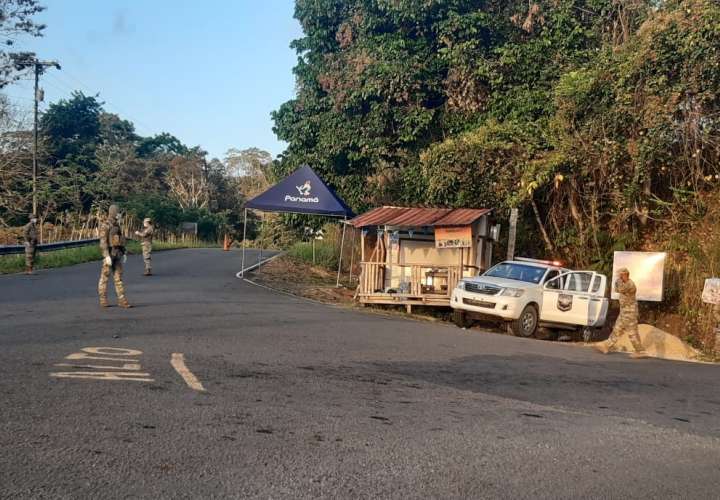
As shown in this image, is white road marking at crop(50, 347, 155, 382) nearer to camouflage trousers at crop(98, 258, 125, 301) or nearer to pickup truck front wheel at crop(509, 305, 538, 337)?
camouflage trousers at crop(98, 258, 125, 301)

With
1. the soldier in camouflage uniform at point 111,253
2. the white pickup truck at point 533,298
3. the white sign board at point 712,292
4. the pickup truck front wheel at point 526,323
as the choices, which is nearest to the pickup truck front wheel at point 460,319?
the white pickup truck at point 533,298

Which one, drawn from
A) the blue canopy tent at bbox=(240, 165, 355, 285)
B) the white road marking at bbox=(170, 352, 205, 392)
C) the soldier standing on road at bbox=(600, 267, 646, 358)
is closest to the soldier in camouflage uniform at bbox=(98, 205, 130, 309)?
the white road marking at bbox=(170, 352, 205, 392)

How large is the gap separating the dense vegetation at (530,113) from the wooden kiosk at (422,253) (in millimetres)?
1521

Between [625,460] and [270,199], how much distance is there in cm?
1737

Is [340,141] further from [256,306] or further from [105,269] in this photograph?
[105,269]

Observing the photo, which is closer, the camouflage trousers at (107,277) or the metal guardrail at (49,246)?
the camouflage trousers at (107,277)

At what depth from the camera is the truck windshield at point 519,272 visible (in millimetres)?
16891

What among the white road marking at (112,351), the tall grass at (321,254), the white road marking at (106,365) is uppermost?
the tall grass at (321,254)

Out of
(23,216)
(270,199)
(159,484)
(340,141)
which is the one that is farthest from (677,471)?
(23,216)

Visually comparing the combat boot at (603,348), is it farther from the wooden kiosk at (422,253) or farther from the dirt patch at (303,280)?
the dirt patch at (303,280)

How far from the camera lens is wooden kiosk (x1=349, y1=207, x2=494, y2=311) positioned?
62.1 ft

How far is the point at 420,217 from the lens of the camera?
19688 millimetres

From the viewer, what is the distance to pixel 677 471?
5.54 meters

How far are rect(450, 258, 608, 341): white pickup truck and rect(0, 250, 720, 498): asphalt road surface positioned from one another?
3.45 metres
